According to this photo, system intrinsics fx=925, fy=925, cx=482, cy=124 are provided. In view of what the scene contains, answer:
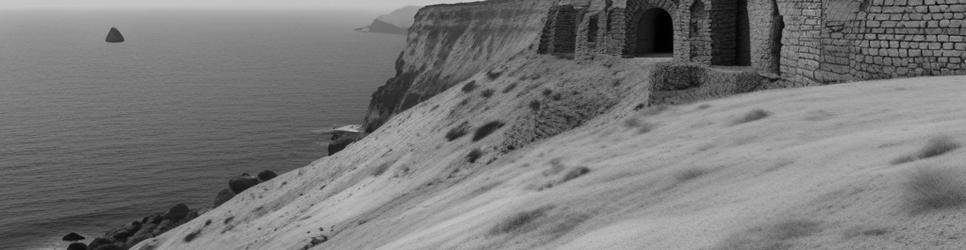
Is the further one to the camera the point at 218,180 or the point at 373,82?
the point at 373,82

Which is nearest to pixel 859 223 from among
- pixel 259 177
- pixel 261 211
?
pixel 261 211

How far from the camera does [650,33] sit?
Result: 3903 cm

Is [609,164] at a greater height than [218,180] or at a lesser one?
greater

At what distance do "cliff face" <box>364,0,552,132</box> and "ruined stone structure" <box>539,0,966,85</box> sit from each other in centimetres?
4838

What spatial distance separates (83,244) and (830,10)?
1630 inches

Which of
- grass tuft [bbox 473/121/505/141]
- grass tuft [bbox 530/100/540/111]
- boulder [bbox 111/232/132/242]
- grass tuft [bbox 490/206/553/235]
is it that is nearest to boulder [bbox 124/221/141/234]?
boulder [bbox 111/232/132/242]

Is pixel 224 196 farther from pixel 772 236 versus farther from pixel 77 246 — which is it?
pixel 772 236

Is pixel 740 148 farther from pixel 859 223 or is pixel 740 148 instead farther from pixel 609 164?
pixel 859 223

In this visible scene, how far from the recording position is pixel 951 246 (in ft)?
25.2

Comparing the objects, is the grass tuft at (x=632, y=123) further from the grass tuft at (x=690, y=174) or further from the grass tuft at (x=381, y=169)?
the grass tuft at (x=381, y=169)

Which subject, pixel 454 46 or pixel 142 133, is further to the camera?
pixel 454 46

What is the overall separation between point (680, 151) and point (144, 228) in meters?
42.0

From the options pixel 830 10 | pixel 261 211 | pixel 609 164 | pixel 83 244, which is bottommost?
pixel 83 244

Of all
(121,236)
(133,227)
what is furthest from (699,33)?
(133,227)
